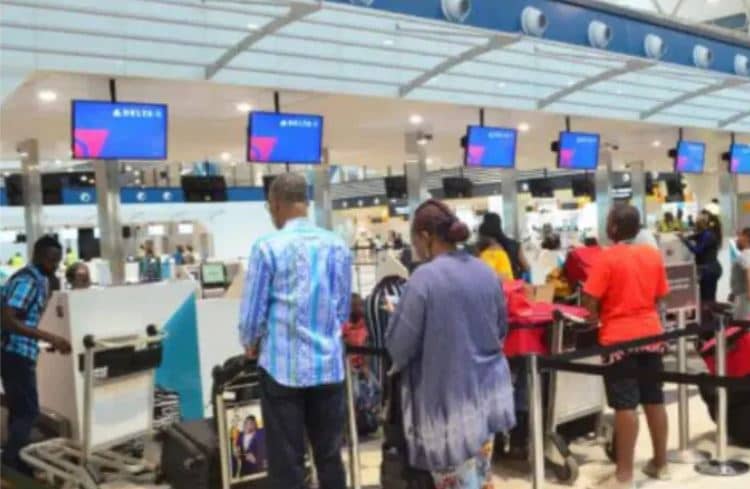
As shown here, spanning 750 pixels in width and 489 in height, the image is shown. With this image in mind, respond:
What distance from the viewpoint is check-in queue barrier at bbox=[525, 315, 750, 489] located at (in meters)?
3.52

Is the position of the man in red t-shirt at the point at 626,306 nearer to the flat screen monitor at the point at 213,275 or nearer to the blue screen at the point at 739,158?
the flat screen monitor at the point at 213,275

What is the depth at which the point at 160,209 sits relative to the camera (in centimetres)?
2289

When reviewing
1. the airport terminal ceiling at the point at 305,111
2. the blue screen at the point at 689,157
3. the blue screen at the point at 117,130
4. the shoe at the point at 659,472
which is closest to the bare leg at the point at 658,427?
the shoe at the point at 659,472

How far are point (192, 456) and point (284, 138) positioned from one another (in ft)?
17.7

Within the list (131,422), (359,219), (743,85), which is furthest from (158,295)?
(359,219)

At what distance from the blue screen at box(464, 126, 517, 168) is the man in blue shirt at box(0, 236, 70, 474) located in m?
7.09

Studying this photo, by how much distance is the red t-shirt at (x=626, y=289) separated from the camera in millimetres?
4457

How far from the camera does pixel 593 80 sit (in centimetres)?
1036

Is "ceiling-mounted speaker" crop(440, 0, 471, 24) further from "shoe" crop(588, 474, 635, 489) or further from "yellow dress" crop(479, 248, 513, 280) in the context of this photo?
"shoe" crop(588, 474, 635, 489)

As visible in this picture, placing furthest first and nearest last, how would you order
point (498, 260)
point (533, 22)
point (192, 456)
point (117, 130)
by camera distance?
point (533, 22) → point (117, 130) → point (498, 260) → point (192, 456)

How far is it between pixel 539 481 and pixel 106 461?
265 cm

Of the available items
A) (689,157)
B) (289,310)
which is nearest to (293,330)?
(289,310)

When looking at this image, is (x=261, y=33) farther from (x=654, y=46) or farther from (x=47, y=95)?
(x=654, y=46)

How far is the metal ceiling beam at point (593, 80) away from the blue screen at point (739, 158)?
6.35m
